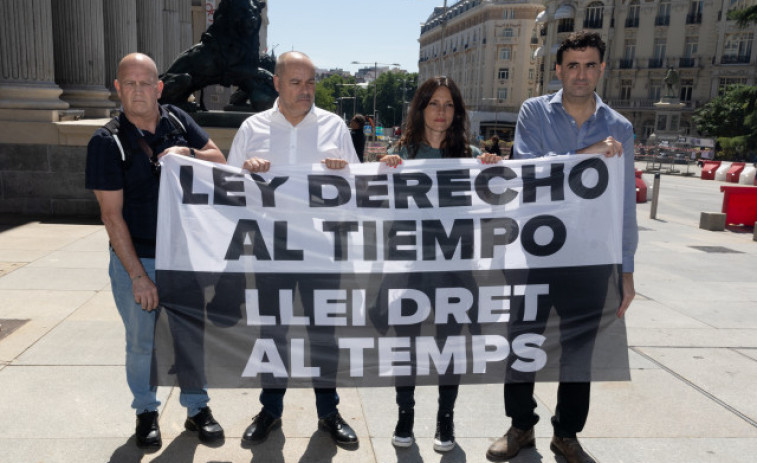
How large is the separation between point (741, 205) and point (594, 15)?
215 feet

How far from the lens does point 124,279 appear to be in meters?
3.51

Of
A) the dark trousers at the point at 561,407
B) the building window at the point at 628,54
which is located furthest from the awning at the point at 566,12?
the dark trousers at the point at 561,407

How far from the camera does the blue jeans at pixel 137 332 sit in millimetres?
3521

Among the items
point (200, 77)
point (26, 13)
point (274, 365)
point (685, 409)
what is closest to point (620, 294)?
point (685, 409)

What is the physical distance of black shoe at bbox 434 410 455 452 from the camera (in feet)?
12.1

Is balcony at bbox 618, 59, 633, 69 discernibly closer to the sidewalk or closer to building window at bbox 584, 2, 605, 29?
building window at bbox 584, 2, 605, 29

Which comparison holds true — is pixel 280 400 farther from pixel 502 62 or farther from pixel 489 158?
pixel 502 62

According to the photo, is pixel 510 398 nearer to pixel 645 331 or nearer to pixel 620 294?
pixel 620 294

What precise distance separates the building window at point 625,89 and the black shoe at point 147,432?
246ft

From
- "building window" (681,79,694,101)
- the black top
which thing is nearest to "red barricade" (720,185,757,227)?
the black top

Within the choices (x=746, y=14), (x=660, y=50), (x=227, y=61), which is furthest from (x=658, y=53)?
(x=227, y=61)

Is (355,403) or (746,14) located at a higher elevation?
(746,14)

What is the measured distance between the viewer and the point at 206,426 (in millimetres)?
3723

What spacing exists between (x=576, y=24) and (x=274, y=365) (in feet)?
253
